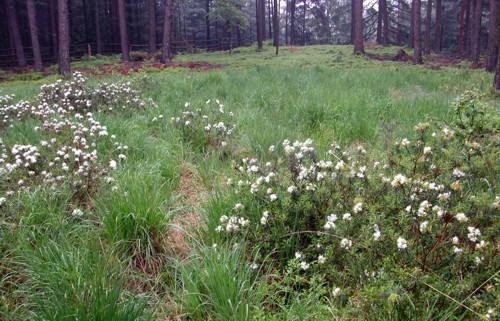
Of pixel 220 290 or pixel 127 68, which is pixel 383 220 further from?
pixel 127 68

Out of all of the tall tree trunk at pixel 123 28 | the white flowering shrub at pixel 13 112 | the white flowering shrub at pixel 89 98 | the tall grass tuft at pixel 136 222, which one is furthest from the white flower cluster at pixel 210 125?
the tall tree trunk at pixel 123 28

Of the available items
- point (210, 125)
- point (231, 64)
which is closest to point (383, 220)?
point (210, 125)

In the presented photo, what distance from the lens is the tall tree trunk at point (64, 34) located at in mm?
15202

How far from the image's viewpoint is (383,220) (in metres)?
2.63

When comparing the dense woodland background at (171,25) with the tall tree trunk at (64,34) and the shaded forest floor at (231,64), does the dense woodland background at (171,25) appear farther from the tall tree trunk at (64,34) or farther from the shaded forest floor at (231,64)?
the tall tree trunk at (64,34)

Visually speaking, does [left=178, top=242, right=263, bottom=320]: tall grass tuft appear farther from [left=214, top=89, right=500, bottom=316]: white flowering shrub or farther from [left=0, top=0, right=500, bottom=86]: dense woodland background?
[left=0, top=0, right=500, bottom=86]: dense woodland background

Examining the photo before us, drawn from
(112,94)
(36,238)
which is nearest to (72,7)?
(112,94)

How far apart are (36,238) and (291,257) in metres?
2.17

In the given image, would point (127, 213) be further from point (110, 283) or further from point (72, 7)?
point (72, 7)

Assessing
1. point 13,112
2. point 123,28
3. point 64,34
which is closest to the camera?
point 13,112

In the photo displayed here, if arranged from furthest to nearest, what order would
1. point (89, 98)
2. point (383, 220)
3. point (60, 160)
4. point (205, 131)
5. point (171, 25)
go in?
point (171, 25), point (89, 98), point (205, 131), point (60, 160), point (383, 220)

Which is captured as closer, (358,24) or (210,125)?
(210,125)

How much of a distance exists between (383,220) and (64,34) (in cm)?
1663

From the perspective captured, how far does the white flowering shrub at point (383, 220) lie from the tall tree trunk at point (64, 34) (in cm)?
1513
